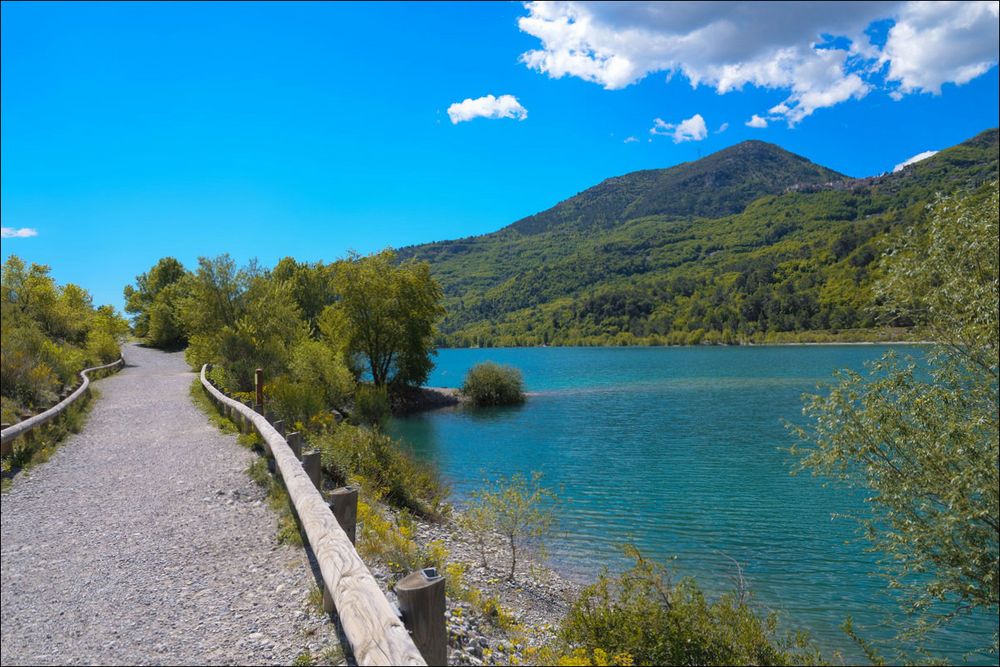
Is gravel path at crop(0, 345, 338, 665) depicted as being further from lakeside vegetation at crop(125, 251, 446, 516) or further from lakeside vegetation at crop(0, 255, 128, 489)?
lakeside vegetation at crop(125, 251, 446, 516)

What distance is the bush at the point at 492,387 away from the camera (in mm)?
43281

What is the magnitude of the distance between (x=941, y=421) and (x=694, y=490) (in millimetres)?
9986

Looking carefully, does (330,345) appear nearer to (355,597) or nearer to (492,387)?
(492,387)

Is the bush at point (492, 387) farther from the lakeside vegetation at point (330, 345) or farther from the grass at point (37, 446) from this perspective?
the grass at point (37, 446)

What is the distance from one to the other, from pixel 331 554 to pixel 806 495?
1888 cm

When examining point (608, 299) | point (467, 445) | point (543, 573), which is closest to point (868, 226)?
point (608, 299)

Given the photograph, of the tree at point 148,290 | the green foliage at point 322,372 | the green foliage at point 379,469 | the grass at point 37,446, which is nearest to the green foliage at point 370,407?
the green foliage at point 322,372

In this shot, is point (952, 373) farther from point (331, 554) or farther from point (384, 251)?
point (384, 251)

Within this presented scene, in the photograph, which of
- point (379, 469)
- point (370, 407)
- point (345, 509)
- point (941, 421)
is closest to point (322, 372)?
point (370, 407)

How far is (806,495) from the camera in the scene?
61.8 ft

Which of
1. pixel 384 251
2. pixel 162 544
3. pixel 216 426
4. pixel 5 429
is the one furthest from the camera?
pixel 384 251

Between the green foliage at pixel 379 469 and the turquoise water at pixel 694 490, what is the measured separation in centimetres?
338

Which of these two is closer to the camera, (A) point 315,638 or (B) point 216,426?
(A) point 315,638

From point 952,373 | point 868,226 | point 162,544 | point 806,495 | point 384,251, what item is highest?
point 868,226
